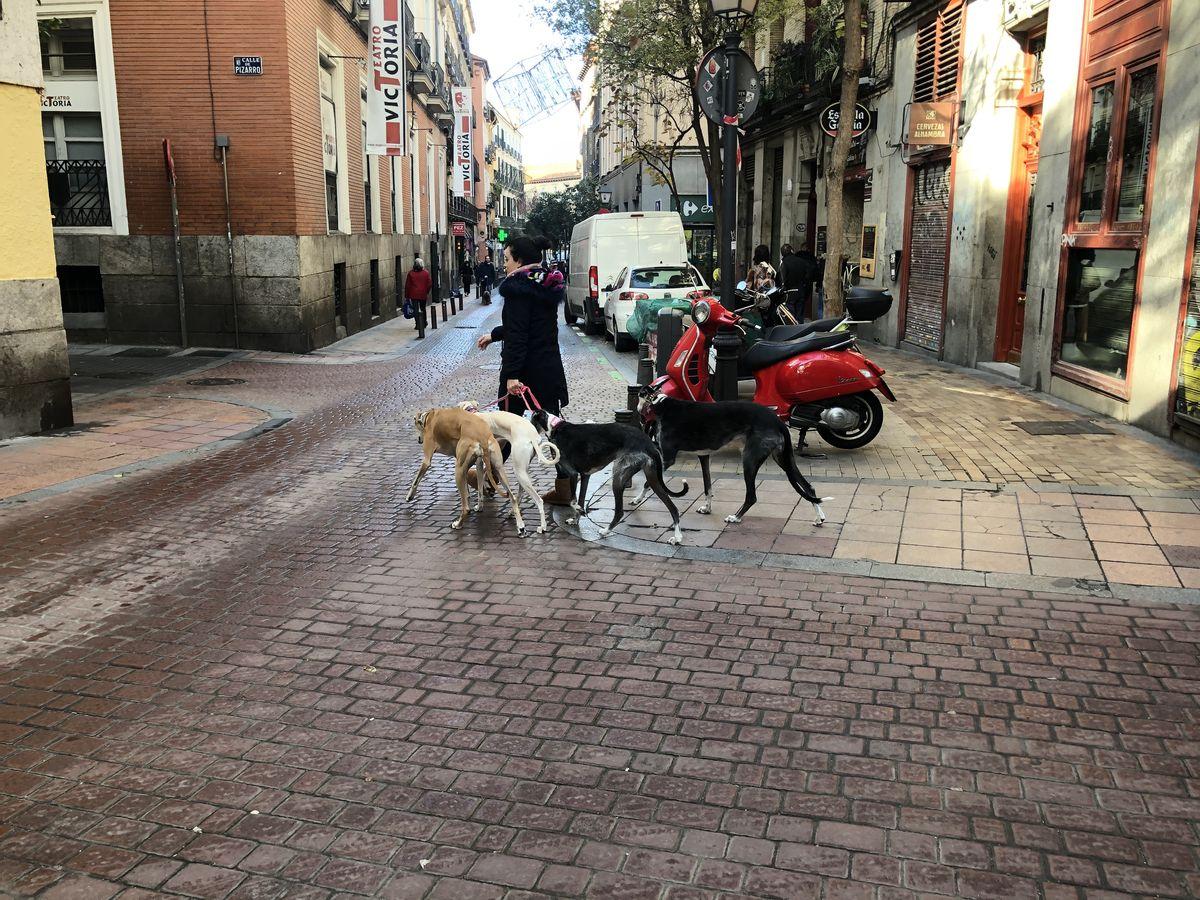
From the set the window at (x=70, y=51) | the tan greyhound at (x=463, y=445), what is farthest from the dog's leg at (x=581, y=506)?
the window at (x=70, y=51)

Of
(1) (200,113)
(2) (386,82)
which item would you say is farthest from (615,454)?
(2) (386,82)

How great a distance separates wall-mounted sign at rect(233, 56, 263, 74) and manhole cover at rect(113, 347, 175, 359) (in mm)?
4947

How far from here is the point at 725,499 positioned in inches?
291

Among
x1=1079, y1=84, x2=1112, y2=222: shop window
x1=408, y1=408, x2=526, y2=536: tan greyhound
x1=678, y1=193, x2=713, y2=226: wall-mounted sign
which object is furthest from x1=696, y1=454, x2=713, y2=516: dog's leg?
x1=678, y1=193, x2=713, y2=226: wall-mounted sign

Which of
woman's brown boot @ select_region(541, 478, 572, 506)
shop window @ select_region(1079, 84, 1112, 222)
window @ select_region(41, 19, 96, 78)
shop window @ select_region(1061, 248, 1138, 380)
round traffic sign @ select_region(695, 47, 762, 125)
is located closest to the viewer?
A: woman's brown boot @ select_region(541, 478, 572, 506)

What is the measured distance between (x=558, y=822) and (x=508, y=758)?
48 cm

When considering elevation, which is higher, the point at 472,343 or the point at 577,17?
the point at 577,17

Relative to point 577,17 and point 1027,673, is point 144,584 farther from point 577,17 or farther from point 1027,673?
point 577,17

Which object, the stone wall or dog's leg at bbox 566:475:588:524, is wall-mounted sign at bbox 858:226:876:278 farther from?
dog's leg at bbox 566:475:588:524

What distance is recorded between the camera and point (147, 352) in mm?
16828

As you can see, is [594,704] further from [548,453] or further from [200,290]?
[200,290]

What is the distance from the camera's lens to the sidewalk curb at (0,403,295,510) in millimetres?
7641

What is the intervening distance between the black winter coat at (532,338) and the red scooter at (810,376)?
4.05ft

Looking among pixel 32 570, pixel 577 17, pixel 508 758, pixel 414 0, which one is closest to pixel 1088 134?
pixel 508 758
